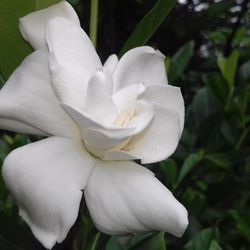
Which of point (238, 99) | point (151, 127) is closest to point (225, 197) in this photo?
point (238, 99)

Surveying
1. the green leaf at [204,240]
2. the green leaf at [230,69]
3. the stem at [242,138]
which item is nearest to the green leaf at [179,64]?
the green leaf at [230,69]

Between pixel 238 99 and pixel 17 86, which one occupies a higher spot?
pixel 17 86

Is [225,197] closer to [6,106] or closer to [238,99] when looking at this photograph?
[238,99]

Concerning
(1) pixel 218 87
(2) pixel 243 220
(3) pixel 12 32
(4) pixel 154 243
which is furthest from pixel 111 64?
(1) pixel 218 87

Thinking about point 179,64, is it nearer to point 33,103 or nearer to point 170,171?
point 170,171

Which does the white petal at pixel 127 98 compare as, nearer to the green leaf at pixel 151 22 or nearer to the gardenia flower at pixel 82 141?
the gardenia flower at pixel 82 141
